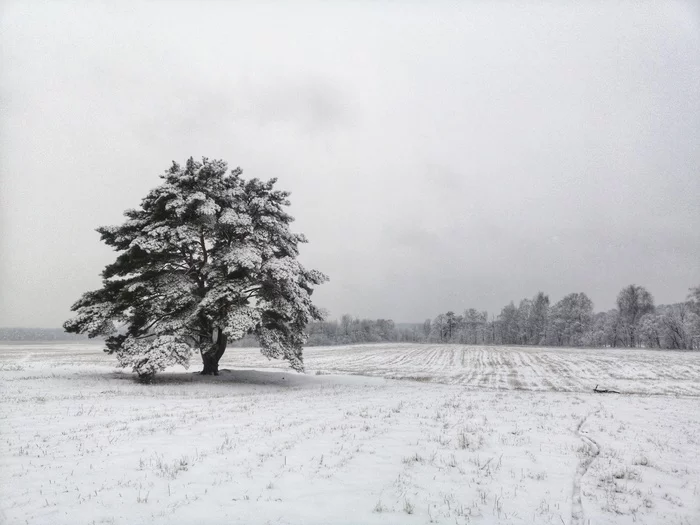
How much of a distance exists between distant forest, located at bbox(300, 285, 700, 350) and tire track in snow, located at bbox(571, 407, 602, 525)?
62.8 m

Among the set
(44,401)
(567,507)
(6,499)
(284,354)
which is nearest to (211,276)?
(284,354)

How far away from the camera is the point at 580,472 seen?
288 inches

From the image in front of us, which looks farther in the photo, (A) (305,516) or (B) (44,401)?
(B) (44,401)

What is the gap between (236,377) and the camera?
23.6 m

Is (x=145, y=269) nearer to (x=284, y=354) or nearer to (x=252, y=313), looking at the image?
(x=252, y=313)

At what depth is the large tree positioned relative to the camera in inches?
731

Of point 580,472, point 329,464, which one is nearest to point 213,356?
point 329,464

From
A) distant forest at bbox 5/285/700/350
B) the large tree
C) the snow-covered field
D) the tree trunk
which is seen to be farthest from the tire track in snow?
distant forest at bbox 5/285/700/350

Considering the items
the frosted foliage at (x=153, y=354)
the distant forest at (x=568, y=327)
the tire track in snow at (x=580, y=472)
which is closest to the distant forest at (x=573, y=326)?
the distant forest at (x=568, y=327)

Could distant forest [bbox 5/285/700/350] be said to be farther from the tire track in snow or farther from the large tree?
the tire track in snow

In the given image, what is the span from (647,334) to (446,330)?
240 feet

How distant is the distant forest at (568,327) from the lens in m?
80.5

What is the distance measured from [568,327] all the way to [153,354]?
389 ft

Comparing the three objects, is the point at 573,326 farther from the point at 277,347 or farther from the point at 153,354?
the point at 153,354
